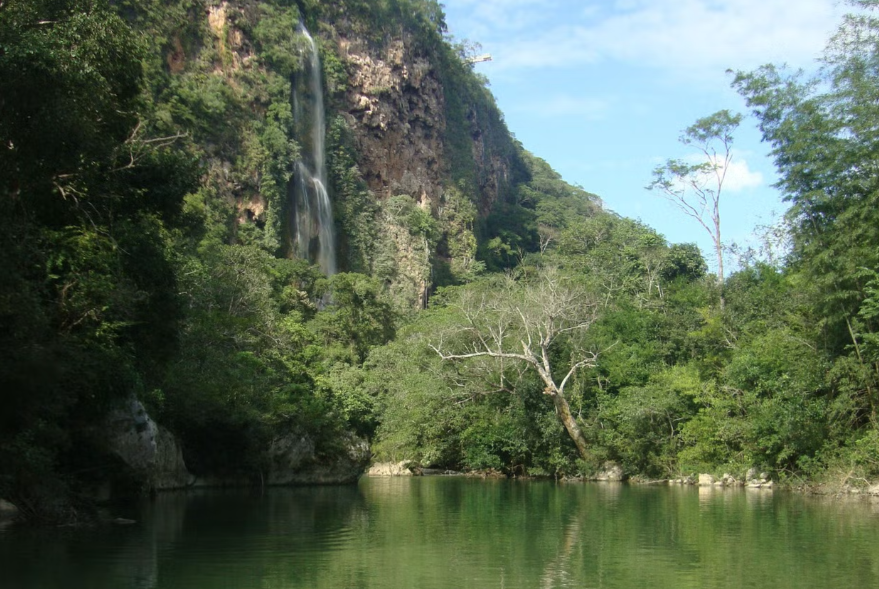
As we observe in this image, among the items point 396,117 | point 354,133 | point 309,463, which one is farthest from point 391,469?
point 396,117

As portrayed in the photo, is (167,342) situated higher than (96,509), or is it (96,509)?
(167,342)

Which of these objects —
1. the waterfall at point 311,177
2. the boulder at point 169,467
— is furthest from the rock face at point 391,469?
the waterfall at point 311,177

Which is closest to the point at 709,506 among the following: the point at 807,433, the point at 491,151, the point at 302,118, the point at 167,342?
the point at 807,433

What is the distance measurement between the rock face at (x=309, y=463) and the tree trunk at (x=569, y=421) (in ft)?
24.8

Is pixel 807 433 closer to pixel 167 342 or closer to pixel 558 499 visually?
pixel 558 499

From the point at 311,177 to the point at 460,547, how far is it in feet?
170

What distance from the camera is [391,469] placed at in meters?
43.2

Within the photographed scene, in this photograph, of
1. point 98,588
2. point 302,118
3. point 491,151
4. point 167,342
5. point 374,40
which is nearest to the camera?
point 98,588

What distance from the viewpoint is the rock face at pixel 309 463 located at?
2980cm

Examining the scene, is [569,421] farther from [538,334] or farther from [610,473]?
[538,334]

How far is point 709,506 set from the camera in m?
20.3

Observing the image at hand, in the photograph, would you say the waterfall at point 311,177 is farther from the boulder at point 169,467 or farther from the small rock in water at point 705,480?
the small rock in water at point 705,480

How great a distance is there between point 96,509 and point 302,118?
4981cm

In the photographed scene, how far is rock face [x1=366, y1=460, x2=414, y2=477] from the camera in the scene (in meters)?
41.9
